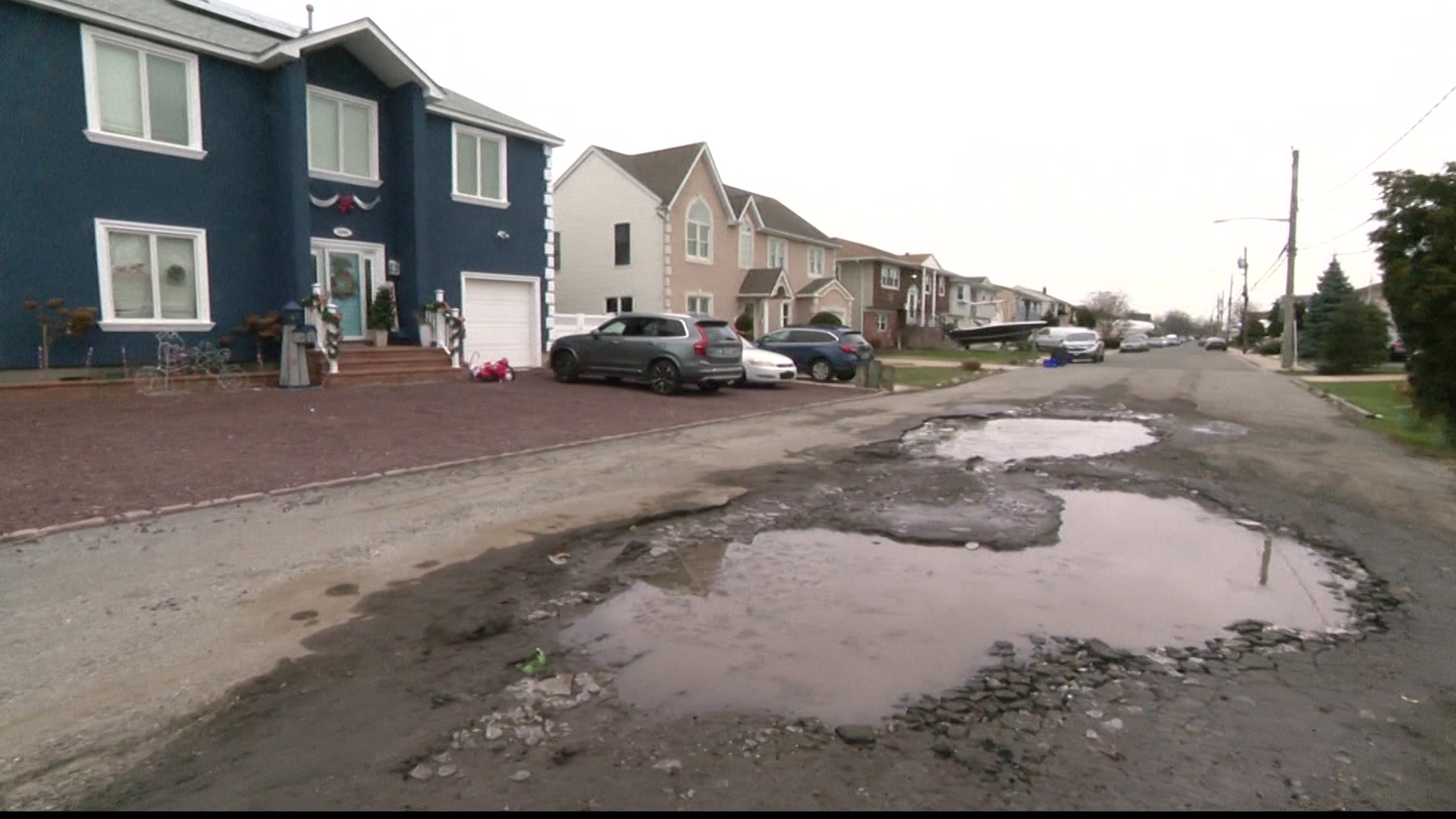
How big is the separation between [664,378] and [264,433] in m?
8.10

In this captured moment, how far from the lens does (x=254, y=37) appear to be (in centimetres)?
1727

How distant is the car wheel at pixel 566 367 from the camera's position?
18.3m

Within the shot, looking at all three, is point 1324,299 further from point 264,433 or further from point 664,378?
point 264,433

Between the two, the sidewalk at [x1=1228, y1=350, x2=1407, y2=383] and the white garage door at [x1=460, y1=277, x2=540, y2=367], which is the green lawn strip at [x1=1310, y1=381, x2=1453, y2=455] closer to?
the sidewalk at [x1=1228, y1=350, x2=1407, y2=383]

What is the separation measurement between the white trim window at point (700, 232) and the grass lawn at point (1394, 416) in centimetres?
2138

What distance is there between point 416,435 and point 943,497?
6.95 meters

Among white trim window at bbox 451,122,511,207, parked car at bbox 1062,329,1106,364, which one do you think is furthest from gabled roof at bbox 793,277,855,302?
white trim window at bbox 451,122,511,207

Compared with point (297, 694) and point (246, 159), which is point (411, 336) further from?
point (297, 694)

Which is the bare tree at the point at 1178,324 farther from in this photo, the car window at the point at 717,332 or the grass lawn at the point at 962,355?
the car window at the point at 717,332

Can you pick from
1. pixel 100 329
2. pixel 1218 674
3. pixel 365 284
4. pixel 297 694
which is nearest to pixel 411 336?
pixel 365 284

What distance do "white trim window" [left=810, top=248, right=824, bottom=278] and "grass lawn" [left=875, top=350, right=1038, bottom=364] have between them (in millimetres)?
5219

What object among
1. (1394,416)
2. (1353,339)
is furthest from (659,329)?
(1353,339)

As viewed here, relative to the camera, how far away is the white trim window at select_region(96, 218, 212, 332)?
14008 mm

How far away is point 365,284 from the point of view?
59.9 ft
